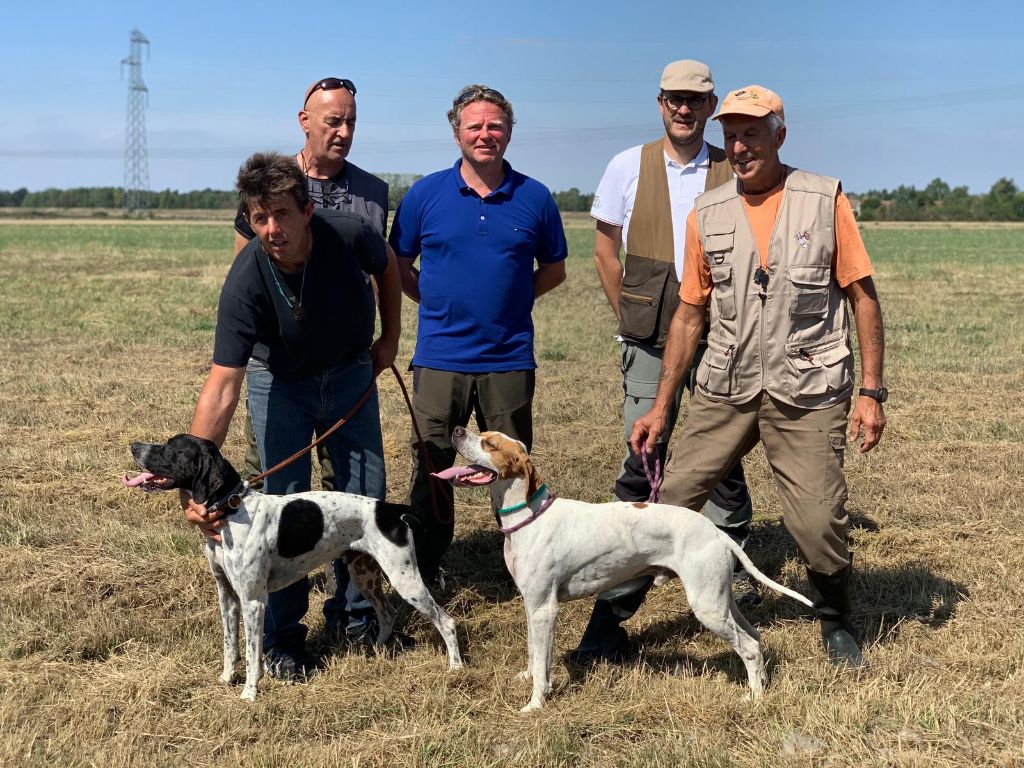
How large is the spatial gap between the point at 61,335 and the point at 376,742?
1331 centimetres

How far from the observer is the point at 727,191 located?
4512mm

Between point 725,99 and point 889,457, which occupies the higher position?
point 725,99

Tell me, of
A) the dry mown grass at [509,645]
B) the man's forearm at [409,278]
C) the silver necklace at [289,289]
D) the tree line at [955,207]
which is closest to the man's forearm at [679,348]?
the dry mown grass at [509,645]

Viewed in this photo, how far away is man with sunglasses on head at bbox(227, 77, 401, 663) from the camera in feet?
16.9

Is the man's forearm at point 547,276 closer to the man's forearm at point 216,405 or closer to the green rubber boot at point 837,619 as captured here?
the man's forearm at point 216,405

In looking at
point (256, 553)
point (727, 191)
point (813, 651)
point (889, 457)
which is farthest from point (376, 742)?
point (889, 457)

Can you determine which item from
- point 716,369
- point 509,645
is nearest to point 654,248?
point 716,369

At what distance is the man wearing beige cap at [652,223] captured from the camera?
5102 millimetres

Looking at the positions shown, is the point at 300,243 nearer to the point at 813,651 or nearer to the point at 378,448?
the point at 378,448

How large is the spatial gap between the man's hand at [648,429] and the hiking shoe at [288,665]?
189 cm

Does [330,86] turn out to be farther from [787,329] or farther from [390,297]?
[787,329]

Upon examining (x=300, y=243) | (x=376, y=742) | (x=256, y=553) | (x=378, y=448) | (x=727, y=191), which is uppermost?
(x=727, y=191)

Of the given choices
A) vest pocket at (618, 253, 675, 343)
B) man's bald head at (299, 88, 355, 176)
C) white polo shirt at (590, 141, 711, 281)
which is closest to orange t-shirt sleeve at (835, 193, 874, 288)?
white polo shirt at (590, 141, 711, 281)

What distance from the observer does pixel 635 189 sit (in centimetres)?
535
